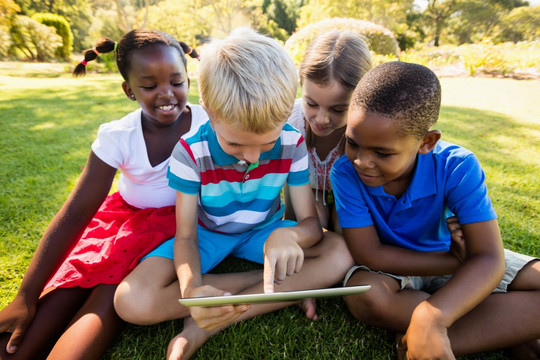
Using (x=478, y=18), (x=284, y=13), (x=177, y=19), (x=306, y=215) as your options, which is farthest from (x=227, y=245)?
(x=478, y=18)

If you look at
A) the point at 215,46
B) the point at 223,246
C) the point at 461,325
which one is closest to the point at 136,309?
the point at 223,246

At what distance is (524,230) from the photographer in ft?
7.29

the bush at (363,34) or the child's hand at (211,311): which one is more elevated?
the child's hand at (211,311)

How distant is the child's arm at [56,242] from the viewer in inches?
56.4

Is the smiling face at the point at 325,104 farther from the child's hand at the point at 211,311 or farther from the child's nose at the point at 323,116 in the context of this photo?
the child's hand at the point at 211,311

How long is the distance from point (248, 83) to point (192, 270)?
86 cm

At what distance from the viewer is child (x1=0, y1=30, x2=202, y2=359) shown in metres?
1.45

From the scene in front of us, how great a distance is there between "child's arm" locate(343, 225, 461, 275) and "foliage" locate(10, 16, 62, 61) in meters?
15.8

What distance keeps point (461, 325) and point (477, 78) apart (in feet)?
30.3

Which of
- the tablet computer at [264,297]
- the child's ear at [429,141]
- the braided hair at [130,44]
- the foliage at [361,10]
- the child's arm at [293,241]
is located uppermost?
the braided hair at [130,44]

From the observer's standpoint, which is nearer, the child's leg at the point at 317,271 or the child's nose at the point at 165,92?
the child's leg at the point at 317,271

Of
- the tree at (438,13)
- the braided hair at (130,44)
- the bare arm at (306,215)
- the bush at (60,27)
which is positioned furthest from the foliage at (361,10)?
the bare arm at (306,215)

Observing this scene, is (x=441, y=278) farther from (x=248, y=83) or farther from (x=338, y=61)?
(x=248, y=83)

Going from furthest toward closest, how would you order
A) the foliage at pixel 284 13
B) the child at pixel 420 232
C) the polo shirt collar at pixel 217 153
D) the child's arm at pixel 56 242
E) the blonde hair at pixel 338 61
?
the foliage at pixel 284 13, the blonde hair at pixel 338 61, the polo shirt collar at pixel 217 153, the child's arm at pixel 56 242, the child at pixel 420 232
